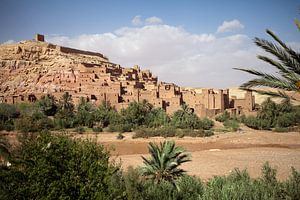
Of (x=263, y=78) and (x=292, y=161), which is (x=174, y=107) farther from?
(x=263, y=78)

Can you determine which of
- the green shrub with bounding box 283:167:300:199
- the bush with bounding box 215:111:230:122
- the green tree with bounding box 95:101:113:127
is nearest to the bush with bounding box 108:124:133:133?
the green tree with bounding box 95:101:113:127

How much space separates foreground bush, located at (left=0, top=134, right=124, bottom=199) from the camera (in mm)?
6062

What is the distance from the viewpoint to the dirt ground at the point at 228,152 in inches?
653

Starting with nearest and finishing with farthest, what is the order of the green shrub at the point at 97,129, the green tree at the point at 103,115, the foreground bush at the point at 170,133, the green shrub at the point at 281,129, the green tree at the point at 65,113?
the foreground bush at the point at 170,133, the green shrub at the point at 281,129, the green shrub at the point at 97,129, the green tree at the point at 65,113, the green tree at the point at 103,115

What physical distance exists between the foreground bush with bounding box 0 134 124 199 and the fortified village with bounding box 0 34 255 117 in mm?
29967

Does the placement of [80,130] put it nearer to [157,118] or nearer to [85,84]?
[157,118]

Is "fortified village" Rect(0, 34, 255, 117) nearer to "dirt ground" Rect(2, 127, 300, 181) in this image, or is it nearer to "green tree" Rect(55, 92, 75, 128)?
"green tree" Rect(55, 92, 75, 128)

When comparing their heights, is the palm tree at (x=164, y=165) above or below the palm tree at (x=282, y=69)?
below

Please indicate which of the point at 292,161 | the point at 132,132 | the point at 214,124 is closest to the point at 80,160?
the point at 292,161

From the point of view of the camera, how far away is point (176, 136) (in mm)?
30719

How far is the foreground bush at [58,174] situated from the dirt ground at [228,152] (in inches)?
263

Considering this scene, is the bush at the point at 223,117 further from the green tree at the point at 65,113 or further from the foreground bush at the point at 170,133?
the green tree at the point at 65,113

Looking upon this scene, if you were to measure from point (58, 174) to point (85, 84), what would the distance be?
38.7 meters

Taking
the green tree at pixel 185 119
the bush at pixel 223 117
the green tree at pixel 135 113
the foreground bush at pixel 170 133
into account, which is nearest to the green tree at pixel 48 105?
the green tree at pixel 135 113
